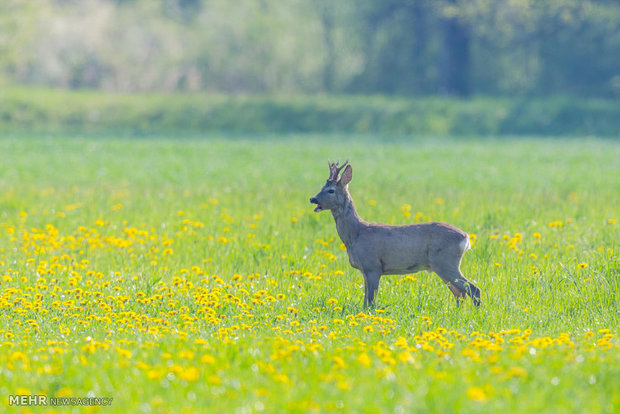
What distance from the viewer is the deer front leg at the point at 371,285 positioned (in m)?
7.48

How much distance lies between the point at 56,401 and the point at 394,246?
3.54 meters

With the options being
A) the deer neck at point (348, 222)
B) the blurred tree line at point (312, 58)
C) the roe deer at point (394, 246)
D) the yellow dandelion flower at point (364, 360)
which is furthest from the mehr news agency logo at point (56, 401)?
the blurred tree line at point (312, 58)

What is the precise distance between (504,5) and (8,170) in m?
28.4

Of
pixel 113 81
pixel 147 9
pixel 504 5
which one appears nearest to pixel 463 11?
pixel 504 5

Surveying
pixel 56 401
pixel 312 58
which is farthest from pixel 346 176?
pixel 312 58

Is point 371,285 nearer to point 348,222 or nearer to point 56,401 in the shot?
point 348,222

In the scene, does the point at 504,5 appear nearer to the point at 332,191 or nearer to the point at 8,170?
the point at 8,170

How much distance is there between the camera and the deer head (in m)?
7.53

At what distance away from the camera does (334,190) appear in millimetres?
7586

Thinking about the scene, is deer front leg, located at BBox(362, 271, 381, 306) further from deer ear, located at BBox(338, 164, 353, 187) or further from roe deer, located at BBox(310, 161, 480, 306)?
deer ear, located at BBox(338, 164, 353, 187)

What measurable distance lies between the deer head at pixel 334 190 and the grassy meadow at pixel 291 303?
92cm

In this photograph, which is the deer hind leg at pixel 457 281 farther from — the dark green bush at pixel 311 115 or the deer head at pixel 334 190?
the dark green bush at pixel 311 115

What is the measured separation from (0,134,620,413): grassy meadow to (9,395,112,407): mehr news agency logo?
68mm

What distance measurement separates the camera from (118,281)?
28.0ft
